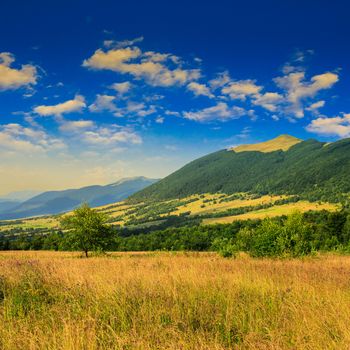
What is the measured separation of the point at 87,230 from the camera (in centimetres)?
5209

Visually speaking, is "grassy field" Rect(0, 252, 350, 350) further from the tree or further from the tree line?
the tree

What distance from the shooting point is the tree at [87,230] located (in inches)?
2044

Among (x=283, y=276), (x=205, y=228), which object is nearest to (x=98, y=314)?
(x=283, y=276)

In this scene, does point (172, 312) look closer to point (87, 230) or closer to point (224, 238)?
point (224, 238)

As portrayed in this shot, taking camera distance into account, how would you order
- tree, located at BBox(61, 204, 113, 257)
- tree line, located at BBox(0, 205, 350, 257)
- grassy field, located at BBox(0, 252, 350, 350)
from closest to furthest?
grassy field, located at BBox(0, 252, 350, 350) → tree line, located at BBox(0, 205, 350, 257) → tree, located at BBox(61, 204, 113, 257)

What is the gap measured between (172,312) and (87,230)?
48.9m

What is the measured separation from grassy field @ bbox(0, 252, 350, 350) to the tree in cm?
4439

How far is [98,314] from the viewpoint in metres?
6.27

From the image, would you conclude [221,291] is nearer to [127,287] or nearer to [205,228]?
[127,287]

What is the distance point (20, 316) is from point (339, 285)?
26.2 feet

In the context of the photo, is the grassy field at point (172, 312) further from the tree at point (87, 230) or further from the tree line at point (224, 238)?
the tree at point (87, 230)

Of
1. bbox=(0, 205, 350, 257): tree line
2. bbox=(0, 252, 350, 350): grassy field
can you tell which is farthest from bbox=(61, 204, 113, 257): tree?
bbox=(0, 252, 350, 350): grassy field

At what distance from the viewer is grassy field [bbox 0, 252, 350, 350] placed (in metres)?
4.86

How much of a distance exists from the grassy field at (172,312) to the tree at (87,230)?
4439 centimetres
